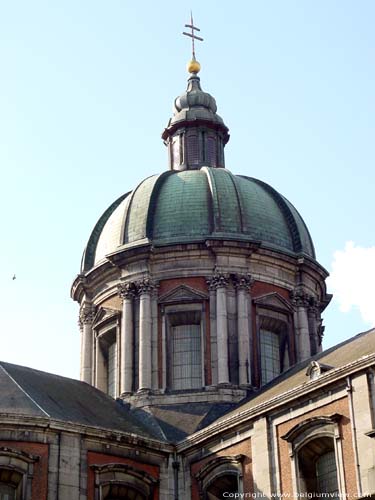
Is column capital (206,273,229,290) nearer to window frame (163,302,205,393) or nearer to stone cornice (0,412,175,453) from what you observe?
window frame (163,302,205,393)

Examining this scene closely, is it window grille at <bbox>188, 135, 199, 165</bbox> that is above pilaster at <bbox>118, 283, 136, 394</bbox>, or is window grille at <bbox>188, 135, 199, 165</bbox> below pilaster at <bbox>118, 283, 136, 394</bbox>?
above

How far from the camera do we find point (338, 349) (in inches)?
1248

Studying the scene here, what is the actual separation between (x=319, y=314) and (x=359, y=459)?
48.8 ft

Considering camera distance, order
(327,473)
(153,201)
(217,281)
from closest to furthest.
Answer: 1. (327,473)
2. (217,281)
3. (153,201)

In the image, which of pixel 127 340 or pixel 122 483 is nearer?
pixel 122 483

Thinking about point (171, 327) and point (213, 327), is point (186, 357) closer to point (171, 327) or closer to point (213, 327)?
point (171, 327)

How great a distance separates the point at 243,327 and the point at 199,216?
16.3 feet

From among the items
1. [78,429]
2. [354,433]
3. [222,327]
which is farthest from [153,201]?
[354,433]

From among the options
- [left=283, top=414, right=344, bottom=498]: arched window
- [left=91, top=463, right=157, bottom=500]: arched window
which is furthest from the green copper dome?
[left=283, top=414, right=344, bottom=498]: arched window

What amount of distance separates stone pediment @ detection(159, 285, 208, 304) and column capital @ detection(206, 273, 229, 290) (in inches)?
16.5

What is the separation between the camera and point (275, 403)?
2834cm

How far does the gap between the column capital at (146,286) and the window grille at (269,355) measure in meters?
4.26

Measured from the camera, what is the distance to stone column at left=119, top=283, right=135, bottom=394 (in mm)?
36000

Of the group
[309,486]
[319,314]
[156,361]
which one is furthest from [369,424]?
[319,314]
